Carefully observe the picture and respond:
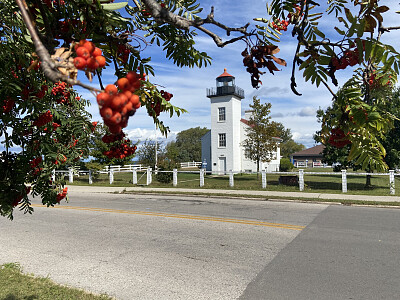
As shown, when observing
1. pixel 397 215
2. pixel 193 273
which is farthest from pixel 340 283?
pixel 397 215

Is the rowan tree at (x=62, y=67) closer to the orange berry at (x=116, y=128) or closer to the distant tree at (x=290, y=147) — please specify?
the orange berry at (x=116, y=128)

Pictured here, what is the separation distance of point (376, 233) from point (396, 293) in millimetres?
3804

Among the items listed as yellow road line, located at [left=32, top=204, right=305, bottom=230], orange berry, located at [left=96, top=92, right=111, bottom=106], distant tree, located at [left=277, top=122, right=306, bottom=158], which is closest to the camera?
orange berry, located at [left=96, top=92, right=111, bottom=106]

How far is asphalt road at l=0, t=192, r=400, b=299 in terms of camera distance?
5.03 metres

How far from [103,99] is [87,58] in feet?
0.68

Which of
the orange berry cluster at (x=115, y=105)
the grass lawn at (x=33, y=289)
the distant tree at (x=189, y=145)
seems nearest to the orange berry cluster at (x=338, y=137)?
the orange berry cluster at (x=115, y=105)

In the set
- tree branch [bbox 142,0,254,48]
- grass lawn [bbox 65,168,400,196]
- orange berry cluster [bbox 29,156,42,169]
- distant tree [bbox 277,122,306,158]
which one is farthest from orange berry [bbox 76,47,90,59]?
distant tree [bbox 277,122,306,158]

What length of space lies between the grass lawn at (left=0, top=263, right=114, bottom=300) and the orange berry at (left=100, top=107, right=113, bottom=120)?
4.33 metres

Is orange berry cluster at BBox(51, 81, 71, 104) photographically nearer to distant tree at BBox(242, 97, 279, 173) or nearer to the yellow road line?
the yellow road line

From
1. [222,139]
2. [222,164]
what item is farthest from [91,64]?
[222,164]

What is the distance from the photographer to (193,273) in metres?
5.62

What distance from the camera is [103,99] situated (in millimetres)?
903

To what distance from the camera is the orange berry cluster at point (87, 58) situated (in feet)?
3.28

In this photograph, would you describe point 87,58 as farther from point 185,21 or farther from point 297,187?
point 297,187
